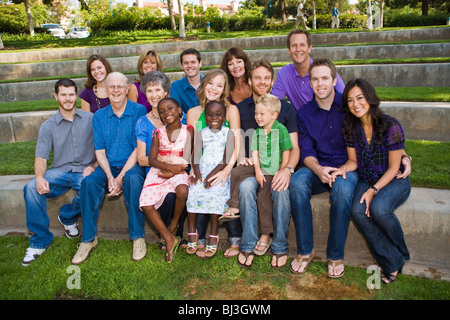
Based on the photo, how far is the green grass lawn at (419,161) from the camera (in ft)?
10.9

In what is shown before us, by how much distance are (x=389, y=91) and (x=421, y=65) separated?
4.85 feet

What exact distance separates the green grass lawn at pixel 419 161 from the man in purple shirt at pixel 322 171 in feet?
2.96

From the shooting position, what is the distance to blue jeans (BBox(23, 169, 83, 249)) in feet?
11.0

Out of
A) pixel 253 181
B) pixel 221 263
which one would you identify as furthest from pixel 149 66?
pixel 221 263

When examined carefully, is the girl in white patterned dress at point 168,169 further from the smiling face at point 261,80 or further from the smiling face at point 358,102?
the smiling face at point 358,102

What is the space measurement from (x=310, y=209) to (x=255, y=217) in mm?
480

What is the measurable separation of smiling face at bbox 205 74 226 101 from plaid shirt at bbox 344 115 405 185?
1271 millimetres

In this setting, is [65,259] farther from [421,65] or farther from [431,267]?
[421,65]

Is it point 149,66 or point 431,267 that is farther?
point 149,66

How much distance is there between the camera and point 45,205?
11.4 ft

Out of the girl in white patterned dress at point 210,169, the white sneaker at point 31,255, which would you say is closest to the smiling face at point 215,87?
the girl in white patterned dress at point 210,169
